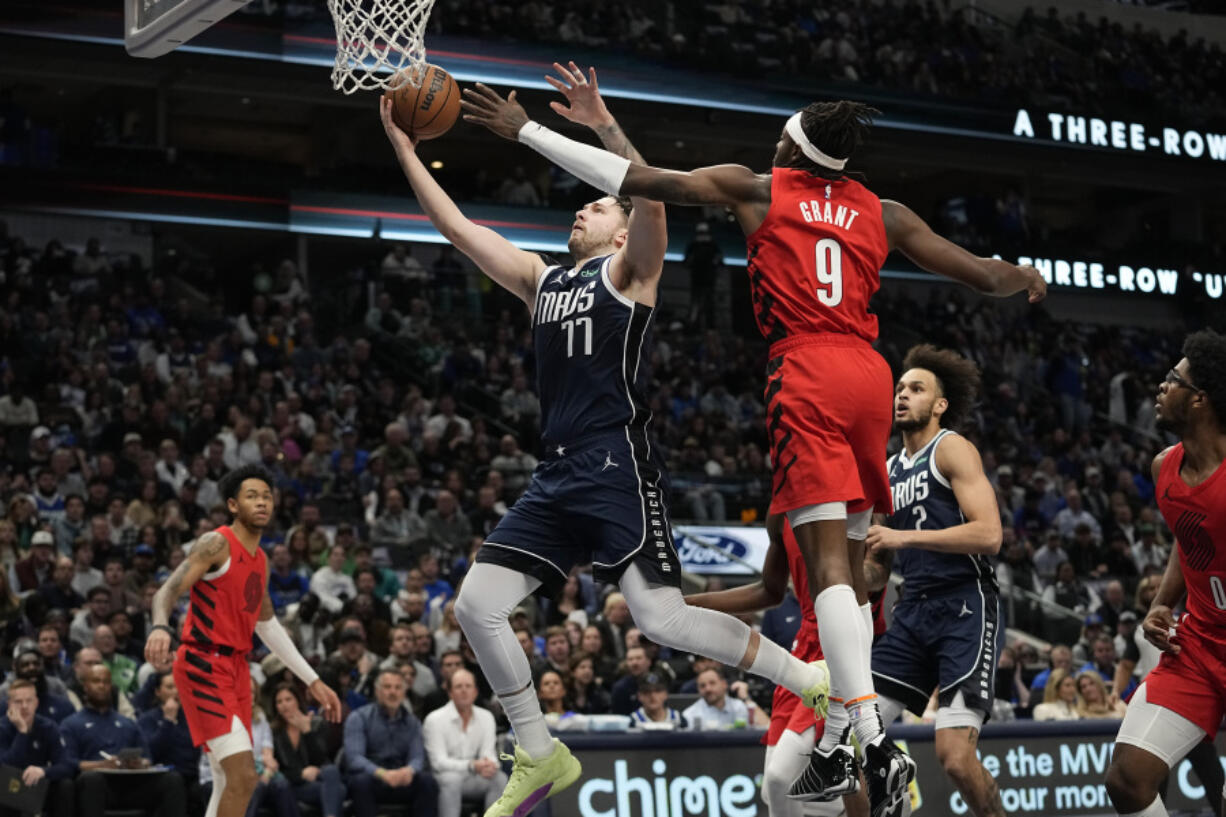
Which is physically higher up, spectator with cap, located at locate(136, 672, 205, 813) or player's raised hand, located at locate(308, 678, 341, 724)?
player's raised hand, located at locate(308, 678, 341, 724)

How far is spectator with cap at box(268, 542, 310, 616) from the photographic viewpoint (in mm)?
14688

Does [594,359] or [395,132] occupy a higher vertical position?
[395,132]

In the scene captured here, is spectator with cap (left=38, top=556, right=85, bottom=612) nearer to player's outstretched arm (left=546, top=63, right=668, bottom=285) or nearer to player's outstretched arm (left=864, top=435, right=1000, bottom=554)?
player's outstretched arm (left=864, top=435, right=1000, bottom=554)

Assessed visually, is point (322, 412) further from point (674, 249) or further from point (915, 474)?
point (915, 474)

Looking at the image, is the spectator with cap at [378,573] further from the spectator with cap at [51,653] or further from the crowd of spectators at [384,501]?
the spectator with cap at [51,653]

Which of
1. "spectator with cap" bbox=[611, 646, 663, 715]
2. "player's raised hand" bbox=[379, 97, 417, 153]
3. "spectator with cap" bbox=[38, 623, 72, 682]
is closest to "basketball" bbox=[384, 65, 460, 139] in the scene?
"player's raised hand" bbox=[379, 97, 417, 153]

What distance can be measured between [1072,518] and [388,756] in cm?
1320

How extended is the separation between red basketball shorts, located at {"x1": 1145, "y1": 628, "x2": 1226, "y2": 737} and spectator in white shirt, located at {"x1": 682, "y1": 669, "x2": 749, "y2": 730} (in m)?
6.19

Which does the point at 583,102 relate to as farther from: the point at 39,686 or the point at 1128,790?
the point at 39,686

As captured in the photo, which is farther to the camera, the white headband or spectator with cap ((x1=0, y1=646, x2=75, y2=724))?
spectator with cap ((x1=0, y1=646, x2=75, y2=724))

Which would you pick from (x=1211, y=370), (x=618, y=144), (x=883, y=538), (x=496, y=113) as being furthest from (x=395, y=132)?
(x=1211, y=370)

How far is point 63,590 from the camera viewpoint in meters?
14.0

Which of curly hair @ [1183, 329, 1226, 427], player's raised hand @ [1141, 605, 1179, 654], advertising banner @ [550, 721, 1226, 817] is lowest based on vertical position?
advertising banner @ [550, 721, 1226, 817]

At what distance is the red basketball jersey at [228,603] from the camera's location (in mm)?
8367
